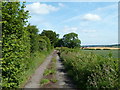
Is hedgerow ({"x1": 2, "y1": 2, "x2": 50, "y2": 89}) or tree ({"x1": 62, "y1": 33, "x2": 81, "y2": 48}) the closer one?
hedgerow ({"x1": 2, "y1": 2, "x2": 50, "y2": 89})

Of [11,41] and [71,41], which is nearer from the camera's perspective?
[11,41]

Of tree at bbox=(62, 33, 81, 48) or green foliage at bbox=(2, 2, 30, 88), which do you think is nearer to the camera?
green foliage at bbox=(2, 2, 30, 88)

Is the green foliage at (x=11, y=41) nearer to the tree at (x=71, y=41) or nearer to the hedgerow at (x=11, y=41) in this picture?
the hedgerow at (x=11, y=41)

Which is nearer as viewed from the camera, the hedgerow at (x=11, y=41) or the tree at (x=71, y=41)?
the hedgerow at (x=11, y=41)

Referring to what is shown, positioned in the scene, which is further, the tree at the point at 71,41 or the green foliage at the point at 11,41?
the tree at the point at 71,41

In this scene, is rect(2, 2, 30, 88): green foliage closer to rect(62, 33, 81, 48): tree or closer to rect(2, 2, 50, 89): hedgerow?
rect(2, 2, 50, 89): hedgerow

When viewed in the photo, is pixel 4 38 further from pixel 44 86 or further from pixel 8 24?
pixel 44 86

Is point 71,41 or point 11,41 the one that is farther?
point 71,41

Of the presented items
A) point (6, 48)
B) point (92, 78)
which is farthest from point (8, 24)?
point (92, 78)

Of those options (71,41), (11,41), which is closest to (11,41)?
(11,41)

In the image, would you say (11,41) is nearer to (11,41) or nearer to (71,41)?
(11,41)

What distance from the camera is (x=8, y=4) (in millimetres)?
5586

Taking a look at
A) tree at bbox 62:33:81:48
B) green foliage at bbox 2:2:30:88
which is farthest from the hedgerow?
tree at bbox 62:33:81:48

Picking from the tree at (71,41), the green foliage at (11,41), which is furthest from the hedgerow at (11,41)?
the tree at (71,41)
